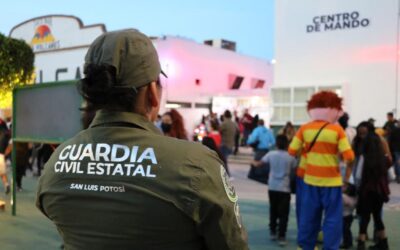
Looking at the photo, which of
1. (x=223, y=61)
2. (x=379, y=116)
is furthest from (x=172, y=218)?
(x=223, y=61)

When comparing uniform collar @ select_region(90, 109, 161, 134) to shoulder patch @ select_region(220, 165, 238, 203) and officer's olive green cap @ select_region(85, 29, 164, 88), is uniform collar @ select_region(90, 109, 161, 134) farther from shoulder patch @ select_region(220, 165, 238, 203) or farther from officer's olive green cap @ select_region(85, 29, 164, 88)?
shoulder patch @ select_region(220, 165, 238, 203)

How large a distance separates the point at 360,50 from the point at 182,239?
16.0m

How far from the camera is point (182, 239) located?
1.42 m

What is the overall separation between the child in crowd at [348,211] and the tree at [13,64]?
6.77 m

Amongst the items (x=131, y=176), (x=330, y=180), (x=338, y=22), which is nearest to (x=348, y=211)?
(x=330, y=180)

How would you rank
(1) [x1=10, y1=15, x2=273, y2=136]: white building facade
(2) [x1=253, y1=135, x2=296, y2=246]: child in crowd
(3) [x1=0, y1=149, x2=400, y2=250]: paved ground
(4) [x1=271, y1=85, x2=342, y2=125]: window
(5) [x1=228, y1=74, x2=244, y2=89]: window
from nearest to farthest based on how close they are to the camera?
(3) [x1=0, y1=149, x2=400, y2=250]: paved ground, (2) [x1=253, y1=135, x2=296, y2=246]: child in crowd, (4) [x1=271, y1=85, x2=342, y2=125]: window, (1) [x1=10, y1=15, x2=273, y2=136]: white building facade, (5) [x1=228, y1=74, x2=244, y2=89]: window

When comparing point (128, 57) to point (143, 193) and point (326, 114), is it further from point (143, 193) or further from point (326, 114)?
point (326, 114)

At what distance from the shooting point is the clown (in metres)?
5.42

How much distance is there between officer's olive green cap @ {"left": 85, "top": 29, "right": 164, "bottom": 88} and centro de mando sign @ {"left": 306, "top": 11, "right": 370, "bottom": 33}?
627 inches

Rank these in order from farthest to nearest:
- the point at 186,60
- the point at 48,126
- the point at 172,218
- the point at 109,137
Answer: the point at 186,60
the point at 48,126
the point at 109,137
the point at 172,218

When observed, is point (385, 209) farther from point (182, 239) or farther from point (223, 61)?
point (223, 61)

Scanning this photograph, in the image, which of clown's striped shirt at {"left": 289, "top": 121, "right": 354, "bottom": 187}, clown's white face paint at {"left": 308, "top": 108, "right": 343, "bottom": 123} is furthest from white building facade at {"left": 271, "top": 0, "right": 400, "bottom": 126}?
clown's striped shirt at {"left": 289, "top": 121, "right": 354, "bottom": 187}

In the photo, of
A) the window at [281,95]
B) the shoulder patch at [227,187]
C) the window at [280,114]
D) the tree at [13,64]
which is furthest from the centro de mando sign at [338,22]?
the shoulder patch at [227,187]

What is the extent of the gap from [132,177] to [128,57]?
14.3 inches
